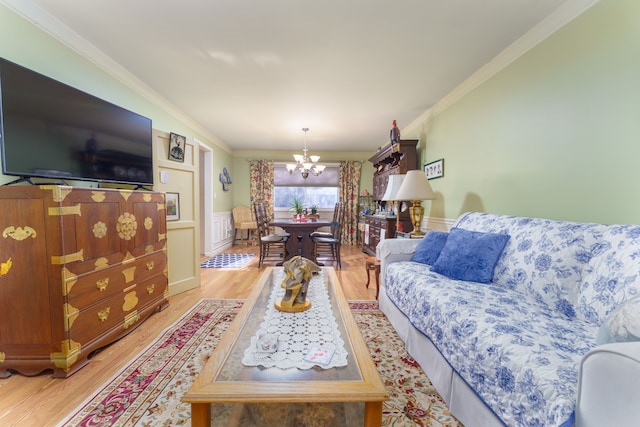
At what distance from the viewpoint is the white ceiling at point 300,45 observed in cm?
172

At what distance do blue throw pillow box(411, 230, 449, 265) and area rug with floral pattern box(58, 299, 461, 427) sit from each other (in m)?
0.64

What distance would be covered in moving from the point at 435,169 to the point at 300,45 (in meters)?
2.31

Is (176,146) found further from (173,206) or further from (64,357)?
(64,357)

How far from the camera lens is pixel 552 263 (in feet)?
4.65

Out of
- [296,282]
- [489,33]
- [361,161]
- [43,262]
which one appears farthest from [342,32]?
[361,161]

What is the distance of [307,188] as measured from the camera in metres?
6.38

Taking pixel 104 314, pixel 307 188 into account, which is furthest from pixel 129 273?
pixel 307 188

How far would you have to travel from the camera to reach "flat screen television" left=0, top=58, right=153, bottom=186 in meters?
1.48

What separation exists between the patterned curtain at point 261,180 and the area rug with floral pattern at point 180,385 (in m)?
4.17

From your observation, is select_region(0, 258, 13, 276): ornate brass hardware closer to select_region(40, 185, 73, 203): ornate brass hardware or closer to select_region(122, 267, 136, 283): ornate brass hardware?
select_region(40, 185, 73, 203): ornate brass hardware

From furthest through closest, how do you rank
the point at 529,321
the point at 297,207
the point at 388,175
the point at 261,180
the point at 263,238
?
the point at 261,180 < the point at 297,207 < the point at 388,175 < the point at 263,238 < the point at 529,321

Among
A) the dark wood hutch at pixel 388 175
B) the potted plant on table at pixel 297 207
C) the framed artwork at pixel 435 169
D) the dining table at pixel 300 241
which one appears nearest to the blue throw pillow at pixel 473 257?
the framed artwork at pixel 435 169

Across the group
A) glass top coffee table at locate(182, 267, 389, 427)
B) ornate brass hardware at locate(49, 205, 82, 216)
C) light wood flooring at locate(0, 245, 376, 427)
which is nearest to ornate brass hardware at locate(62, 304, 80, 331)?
light wood flooring at locate(0, 245, 376, 427)

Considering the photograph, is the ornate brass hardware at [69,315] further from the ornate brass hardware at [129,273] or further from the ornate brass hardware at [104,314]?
the ornate brass hardware at [129,273]
